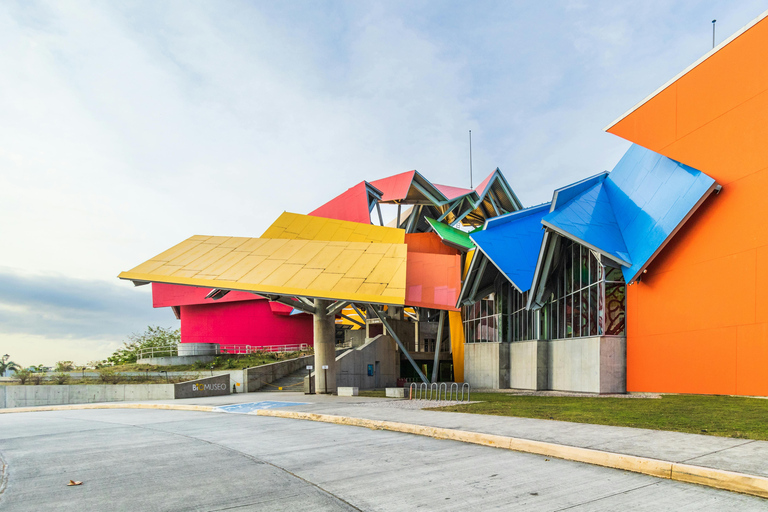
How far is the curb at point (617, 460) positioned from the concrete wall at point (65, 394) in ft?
82.1

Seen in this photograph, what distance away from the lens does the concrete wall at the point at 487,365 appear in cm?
3378

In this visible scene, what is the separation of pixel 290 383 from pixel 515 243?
1795cm

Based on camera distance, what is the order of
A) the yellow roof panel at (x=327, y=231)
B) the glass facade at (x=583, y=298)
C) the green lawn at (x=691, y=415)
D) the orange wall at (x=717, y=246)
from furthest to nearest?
the yellow roof panel at (x=327, y=231)
the glass facade at (x=583, y=298)
the orange wall at (x=717, y=246)
the green lawn at (x=691, y=415)

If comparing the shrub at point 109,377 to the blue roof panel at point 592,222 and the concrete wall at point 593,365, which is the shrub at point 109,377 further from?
the blue roof panel at point 592,222

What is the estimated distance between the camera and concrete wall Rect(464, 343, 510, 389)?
111 feet

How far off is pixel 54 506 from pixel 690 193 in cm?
1914

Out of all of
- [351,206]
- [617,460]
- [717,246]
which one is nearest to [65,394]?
[351,206]

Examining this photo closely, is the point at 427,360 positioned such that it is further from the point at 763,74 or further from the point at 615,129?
the point at 763,74

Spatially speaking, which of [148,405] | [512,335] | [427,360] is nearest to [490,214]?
[427,360]

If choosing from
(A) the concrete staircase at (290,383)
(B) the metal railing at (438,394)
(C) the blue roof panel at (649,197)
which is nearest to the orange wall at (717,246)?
(C) the blue roof panel at (649,197)

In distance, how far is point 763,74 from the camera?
16.2 meters

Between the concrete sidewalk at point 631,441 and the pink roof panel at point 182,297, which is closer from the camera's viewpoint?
the concrete sidewalk at point 631,441

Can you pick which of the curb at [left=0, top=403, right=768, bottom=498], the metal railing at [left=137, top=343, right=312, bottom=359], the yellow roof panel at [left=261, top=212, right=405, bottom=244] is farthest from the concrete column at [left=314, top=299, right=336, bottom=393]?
the metal railing at [left=137, top=343, right=312, bottom=359]

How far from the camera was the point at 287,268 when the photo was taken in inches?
951
